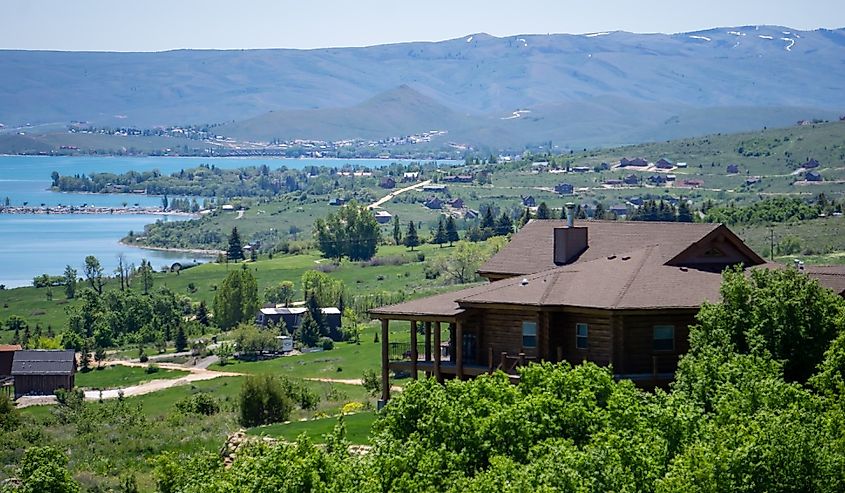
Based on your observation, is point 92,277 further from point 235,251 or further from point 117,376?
point 117,376

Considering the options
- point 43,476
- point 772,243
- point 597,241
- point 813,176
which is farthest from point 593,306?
point 813,176

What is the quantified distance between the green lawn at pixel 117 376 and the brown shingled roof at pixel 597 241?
38.1 metres

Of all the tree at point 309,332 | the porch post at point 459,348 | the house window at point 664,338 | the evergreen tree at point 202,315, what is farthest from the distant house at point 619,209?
the house window at point 664,338

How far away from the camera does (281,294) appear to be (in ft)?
359

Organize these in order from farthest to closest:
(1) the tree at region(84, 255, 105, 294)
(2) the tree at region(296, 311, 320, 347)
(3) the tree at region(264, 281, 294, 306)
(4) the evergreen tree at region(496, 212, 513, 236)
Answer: (4) the evergreen tree at region(496, 212, 513, 236) < (1) the tree at region(84, 255, 105, 294) < (3) the tree at region(264, 281, 294, 306) < (2) the tree at region(296, 311, 320, 347)

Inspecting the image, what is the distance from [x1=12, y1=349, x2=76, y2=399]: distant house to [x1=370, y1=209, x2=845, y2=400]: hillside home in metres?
40.3

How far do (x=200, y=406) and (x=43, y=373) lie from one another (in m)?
21.9

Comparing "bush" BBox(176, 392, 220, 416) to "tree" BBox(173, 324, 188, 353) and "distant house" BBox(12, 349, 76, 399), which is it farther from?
"tree" BBox(173, 324, 188, 353)

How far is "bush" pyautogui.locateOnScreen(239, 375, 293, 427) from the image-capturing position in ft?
167

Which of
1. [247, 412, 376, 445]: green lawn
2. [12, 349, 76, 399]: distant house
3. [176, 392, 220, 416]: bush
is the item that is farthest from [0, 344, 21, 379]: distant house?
[247, 412, 376, 445]: green lawn

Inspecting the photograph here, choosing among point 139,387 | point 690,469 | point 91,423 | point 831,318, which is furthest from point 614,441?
point 139,387

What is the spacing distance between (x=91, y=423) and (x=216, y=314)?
151ft

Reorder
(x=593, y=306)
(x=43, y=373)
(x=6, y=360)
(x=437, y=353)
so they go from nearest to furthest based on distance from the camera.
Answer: (x=593, y=306) → (x=437, y=353) → (x=43, y=373) → (x=6, y=360)

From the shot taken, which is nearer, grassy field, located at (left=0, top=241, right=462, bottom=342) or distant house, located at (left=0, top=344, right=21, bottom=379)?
distant house, located at (left=0, top=344, right=21, bottom=379)
